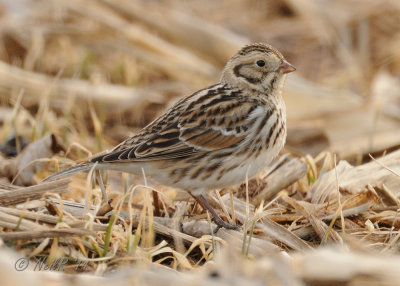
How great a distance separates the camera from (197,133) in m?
5.05

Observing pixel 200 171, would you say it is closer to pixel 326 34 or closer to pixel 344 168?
pixel 344 168

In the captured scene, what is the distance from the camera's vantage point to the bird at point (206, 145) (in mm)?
4875

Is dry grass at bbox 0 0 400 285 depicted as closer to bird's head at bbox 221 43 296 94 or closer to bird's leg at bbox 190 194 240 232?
bird's leg at bbox 190 194 240 232

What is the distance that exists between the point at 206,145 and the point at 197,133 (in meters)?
0.11

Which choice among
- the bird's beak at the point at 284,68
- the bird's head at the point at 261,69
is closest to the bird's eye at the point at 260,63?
the bird's head at the point at 261,69

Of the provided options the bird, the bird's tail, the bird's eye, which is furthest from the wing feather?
the bird's eye

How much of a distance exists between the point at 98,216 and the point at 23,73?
3.53m

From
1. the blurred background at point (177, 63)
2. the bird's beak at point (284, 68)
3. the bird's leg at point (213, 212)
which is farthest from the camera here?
the blurred background at point (177, 63)

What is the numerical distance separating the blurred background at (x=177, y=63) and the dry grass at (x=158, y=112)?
0.07 feet

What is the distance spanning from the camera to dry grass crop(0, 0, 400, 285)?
153 inches

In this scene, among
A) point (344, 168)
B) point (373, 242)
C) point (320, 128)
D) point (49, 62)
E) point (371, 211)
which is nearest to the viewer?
point (373, 242)

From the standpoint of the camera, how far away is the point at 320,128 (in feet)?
24.0

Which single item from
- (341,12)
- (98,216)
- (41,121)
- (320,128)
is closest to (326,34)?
(341,12)

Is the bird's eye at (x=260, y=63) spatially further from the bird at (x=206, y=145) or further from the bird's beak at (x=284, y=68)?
the bird at (x=206, y=145)
